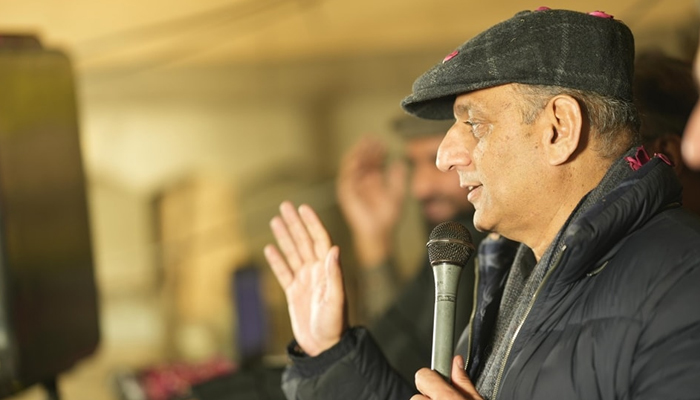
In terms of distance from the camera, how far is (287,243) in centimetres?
162

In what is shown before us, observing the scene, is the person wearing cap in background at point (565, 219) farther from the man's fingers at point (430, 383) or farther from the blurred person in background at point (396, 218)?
the blurred person in background at point (396, 218)

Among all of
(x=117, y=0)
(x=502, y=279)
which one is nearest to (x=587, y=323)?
(x=502, y=279)

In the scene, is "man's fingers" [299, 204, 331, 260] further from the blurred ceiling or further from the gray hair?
the blurred ceiling

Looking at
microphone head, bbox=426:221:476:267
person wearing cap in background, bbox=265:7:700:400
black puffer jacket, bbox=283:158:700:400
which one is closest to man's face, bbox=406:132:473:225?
person wearing cap in background, bbox=265:7:700:400

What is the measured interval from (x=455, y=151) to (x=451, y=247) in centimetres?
15

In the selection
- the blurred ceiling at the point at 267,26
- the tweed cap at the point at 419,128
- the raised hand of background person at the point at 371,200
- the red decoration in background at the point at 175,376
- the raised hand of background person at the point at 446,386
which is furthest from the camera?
the blurred ceiling at the point at 267,26

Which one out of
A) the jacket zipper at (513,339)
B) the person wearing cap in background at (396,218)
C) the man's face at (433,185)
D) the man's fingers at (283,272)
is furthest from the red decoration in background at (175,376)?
the jacket zipper at (513,339)

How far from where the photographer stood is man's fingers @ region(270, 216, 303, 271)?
161cm

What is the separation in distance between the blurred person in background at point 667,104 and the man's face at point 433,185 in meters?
0.86

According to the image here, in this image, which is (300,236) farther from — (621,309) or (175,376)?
(175,376)

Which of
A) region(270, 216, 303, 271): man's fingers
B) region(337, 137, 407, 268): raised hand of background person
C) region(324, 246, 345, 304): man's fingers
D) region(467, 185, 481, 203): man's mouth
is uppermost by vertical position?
region(467, 185, 481, 203): man's mouth

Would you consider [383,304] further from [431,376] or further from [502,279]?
[431,376]

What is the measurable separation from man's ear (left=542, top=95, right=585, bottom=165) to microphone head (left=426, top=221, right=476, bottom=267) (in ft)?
0.49

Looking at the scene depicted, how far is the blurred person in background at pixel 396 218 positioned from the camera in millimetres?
2197
